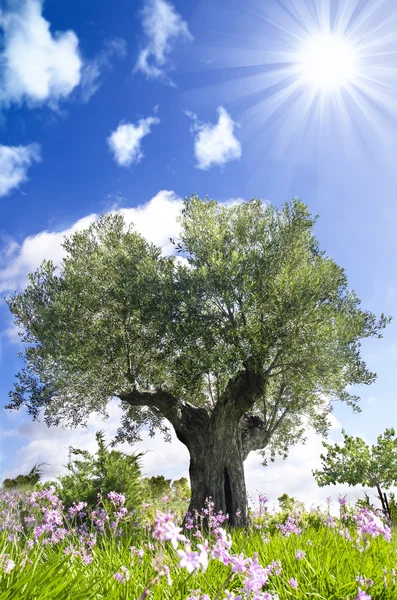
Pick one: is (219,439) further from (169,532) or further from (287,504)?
(169,532)

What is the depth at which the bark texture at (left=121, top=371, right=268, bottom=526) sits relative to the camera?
59.5 feet

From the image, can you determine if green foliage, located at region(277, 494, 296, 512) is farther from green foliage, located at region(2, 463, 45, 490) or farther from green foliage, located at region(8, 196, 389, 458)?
green foliage, located at region(2, 463, 45, 490)

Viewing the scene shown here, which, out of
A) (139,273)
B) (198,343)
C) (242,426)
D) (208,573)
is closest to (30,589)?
(208,573)

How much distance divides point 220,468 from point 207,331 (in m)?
6.14

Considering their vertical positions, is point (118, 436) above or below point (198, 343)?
below

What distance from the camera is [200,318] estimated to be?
706 inches

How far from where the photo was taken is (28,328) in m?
20.8

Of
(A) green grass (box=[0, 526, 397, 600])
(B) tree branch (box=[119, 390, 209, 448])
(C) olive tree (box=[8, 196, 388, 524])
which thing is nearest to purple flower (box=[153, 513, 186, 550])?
(A) green grass (box=[0, 526, 397, 600])

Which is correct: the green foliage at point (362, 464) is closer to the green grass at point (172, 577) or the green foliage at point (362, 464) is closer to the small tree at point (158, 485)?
the small tree at point (158, 485)

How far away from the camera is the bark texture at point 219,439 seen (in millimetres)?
18125

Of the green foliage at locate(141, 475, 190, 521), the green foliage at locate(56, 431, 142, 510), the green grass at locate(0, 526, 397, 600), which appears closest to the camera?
the green grass at locate(0, 526, 397, 600)

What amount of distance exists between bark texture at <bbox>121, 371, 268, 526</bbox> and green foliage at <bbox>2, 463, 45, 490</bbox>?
10.3 m

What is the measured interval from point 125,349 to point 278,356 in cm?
691

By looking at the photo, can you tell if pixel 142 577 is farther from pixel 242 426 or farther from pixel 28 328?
pixel 28 328
